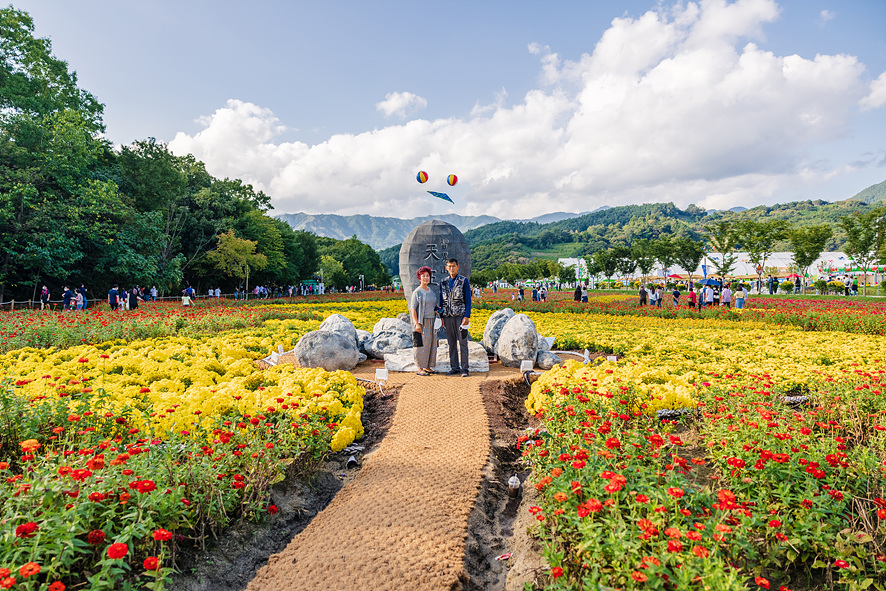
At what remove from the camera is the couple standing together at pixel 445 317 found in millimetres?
7355

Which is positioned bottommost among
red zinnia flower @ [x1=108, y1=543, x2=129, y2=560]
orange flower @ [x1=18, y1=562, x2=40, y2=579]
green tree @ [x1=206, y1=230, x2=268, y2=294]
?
red zinnia flower @ [x1=108, y1=543, x2=129, y2=560]

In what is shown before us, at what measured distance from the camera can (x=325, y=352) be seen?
26.2 feet

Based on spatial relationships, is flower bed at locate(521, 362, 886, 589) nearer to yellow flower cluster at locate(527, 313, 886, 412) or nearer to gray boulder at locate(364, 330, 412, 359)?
yellow flower cluster at locate(527, 313, 886, 412)

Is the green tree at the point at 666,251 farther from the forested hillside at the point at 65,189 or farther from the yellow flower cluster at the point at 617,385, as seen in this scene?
the yellow flower cluster at the point at 617,385

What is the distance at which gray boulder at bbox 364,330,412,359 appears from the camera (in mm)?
9164

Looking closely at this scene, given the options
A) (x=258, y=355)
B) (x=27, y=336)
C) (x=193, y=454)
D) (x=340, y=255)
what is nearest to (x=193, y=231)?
(x=27, y=336)

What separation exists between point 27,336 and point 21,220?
524 inches

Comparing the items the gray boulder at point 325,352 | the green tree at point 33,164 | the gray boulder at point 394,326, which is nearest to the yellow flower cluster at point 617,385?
the gray boulder at point 325,352

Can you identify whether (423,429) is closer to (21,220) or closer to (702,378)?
(702,378)

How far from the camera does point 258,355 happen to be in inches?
346

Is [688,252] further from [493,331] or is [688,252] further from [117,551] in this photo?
[117,551]

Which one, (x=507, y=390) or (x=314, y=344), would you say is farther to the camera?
(x=314, y=344)

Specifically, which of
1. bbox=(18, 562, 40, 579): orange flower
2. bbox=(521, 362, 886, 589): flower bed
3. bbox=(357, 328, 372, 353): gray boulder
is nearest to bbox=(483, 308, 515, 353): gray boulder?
bbox=(357, 328, 372, 353): gray boulder

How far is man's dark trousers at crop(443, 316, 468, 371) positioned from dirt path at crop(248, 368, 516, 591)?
87.8 inches
